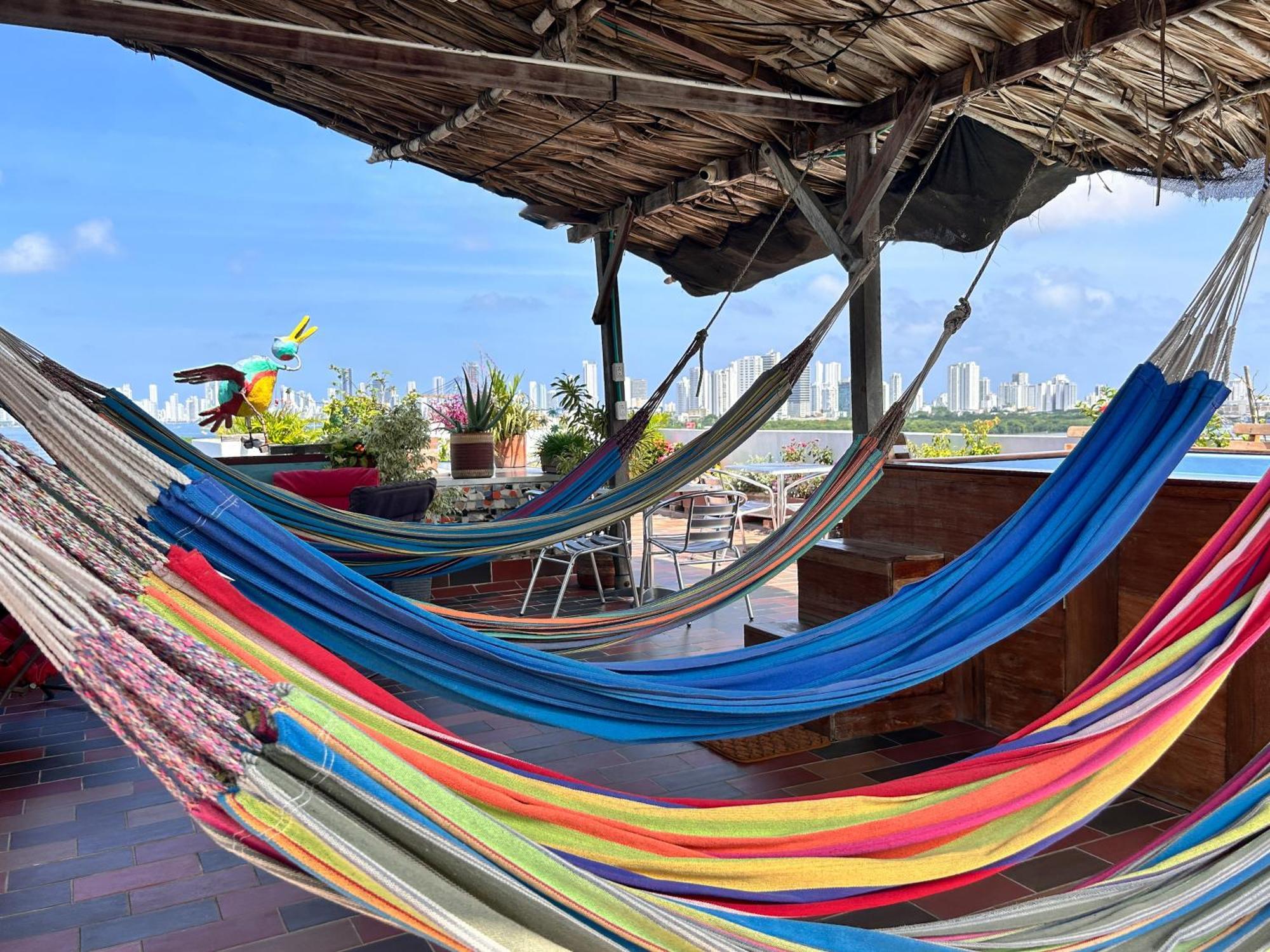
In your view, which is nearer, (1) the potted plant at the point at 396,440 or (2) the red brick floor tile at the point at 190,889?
(2) the red brick floor tile at the point at 190,889

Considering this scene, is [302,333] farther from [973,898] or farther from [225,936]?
[973,898]

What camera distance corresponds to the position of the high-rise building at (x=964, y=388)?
16.5 metres

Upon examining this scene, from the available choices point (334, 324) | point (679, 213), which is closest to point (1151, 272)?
point (334, 324)

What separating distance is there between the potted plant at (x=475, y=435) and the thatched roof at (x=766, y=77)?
1.43 m

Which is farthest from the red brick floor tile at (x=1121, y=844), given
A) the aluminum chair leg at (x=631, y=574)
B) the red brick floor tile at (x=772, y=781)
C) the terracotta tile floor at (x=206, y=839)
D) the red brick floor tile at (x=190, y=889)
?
the aluminum chair leg at (x=631, y=574)

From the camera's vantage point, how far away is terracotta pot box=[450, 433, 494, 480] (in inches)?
214

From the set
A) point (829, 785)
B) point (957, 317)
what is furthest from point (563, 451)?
point (829, 785)

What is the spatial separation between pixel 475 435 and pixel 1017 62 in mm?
3495

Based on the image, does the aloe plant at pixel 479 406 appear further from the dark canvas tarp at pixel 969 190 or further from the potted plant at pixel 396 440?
the dark canvas tarp at pixel 969 190

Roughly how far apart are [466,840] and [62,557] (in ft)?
1.53

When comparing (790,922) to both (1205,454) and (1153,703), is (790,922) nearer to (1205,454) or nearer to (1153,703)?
(1153,703)

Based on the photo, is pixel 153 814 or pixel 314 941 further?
pixel 153 814

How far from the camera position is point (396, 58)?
8.81 ft

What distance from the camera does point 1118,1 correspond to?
7.70ft
